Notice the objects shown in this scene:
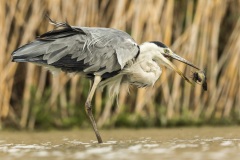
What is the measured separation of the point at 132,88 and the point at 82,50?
162 centimetres

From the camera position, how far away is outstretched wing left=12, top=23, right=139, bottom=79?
6.05 meters

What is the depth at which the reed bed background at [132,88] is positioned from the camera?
7.41m

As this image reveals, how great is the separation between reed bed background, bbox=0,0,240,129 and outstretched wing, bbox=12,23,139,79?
1209 mm

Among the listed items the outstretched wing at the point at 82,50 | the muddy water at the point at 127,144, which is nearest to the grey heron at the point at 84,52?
the outstretched wing at the point at 82,50

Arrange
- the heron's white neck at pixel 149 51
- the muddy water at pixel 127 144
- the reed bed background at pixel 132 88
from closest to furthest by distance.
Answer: the muddy water at pixel 127 144, the heron's white neck at pixel 149 51, the reed bed background at pixel 132 88

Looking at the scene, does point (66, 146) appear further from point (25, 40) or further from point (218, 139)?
point (25, 40)

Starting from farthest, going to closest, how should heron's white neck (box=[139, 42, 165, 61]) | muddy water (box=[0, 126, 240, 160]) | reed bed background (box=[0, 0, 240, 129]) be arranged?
1. reed bed background (box=[0, 0, 240, 129])
2. heron's white neck (box=[139, 42, 165, 61])
3. muddy water (box=[0, 126, 240, 160])

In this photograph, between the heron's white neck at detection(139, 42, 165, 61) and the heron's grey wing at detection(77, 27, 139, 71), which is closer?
the heron's grey wing at detection(77, 27, 139, 71)

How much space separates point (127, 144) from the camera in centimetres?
578

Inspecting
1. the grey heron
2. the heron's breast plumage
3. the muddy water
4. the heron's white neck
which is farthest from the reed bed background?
the grey heron

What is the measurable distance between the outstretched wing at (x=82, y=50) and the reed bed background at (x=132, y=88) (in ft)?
3.97

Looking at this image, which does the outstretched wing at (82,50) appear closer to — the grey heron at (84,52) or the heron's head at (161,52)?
the grey heron at (84,52)

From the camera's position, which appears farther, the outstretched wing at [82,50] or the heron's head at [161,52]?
the heron's head at [161,52]

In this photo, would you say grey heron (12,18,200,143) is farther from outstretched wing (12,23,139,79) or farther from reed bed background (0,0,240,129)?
reed bed background (0,0,240,129)
